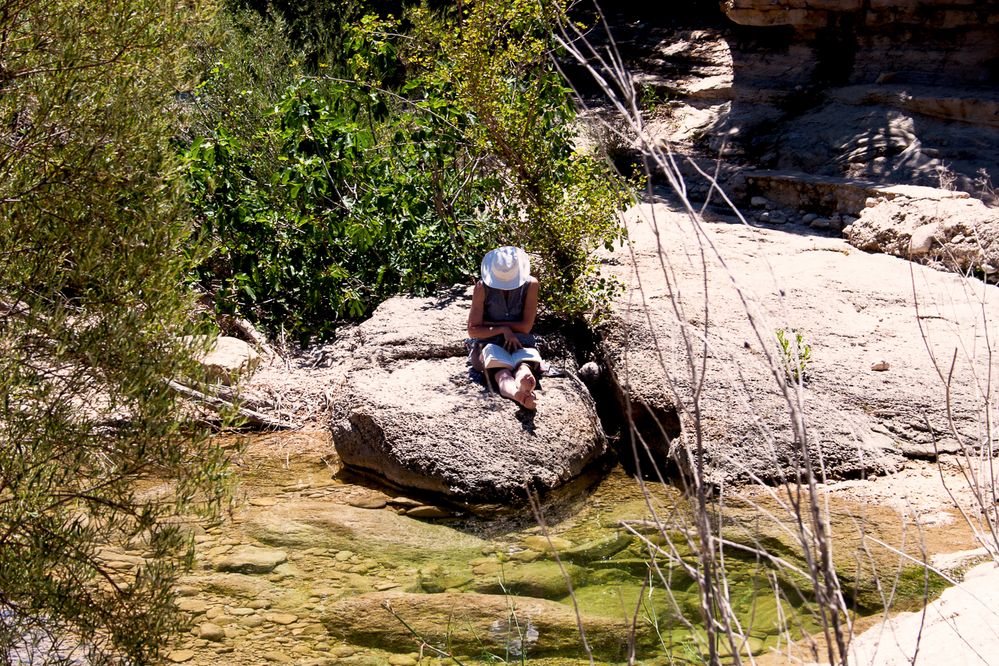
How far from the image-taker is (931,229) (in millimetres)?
8422

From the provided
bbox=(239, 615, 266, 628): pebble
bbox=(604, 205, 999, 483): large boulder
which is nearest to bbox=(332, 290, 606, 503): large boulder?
bbox=(604, 205, 999, 483): large boulder

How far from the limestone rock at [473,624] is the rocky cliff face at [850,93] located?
282 inches

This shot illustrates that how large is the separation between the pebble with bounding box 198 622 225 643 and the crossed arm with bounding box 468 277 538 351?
2637 millimetres

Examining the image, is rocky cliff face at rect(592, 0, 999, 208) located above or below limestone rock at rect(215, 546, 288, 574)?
above

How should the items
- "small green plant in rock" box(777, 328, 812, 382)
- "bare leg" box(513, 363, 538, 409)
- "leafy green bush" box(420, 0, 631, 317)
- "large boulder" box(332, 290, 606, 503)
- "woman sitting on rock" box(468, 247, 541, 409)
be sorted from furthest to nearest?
"leafy green bush" box(420, 0, 631, 317) → "woman sitting on rock" box(468, 247, 541, 409) → "bare leg" box(513, 363, 538, 409) → "large boulder" box(332, 290, 606, 503) → "small green plant in rock" box(777, 328, 812, 382)

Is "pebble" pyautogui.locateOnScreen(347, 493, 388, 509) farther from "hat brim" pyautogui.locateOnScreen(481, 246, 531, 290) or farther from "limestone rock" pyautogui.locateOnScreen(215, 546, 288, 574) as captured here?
"hat brim" pyautogui.locateOnScreen(481, 246, 531, 290)

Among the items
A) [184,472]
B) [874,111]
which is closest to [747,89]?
[874,111]

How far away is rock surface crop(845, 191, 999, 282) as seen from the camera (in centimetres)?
795

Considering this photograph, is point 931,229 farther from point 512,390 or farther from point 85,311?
point 85,311

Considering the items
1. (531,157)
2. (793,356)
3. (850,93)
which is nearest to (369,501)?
(793,356)

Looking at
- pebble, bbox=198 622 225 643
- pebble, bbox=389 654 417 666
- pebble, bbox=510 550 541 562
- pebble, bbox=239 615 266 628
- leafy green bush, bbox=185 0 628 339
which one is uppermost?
leafy green bush, bbox=185 0 628 339

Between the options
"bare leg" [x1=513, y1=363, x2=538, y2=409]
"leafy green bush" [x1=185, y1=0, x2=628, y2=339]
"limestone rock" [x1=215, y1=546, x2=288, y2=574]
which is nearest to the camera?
"limestone rock" [x1=215, y1=546, x2=288, y2=574]

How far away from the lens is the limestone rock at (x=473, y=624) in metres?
4.05

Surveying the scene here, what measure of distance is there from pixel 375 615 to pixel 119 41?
2.51 meters
